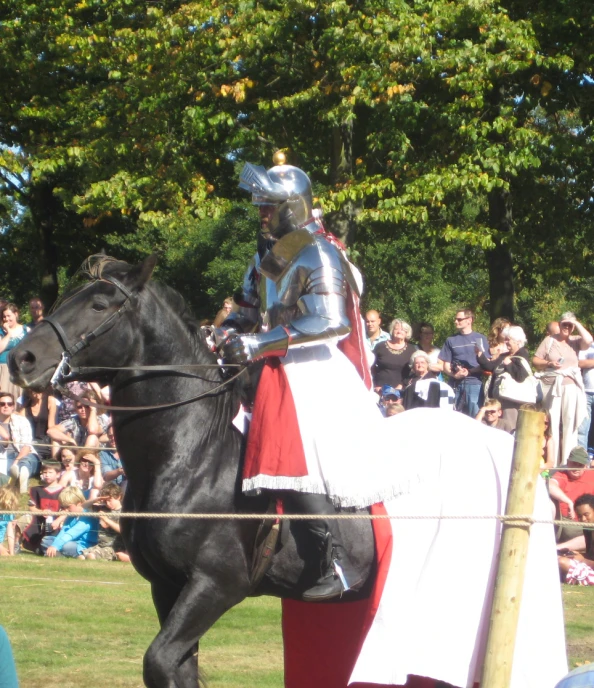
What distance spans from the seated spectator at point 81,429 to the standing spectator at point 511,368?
3973mm

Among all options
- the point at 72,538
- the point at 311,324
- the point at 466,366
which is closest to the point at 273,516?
the point at 311,324

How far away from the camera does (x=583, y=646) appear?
6988 mm

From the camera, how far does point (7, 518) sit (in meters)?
10.0

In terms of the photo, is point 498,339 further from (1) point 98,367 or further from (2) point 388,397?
(1) point 98,367

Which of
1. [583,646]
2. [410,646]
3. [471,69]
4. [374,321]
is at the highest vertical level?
[471,69]

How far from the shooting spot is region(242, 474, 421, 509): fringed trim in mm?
4535

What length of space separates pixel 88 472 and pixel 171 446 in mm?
6272

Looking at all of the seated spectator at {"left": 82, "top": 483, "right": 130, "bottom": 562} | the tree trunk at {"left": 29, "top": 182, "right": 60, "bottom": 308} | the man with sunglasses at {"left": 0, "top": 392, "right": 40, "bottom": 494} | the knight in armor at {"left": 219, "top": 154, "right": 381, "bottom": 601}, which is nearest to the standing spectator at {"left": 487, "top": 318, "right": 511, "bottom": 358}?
the seated spectator at {"left": 82, "top": 483, "right": 130, "bottom": 562}

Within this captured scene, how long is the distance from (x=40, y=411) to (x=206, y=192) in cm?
528

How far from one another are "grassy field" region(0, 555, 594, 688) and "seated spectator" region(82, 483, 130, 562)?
553 millimetres

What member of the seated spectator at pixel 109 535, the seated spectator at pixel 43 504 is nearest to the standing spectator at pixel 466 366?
the seated spectator at pixel 109 535

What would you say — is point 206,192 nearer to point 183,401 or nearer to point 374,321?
point 374,321

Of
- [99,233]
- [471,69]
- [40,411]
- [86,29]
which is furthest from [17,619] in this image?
[99,233]

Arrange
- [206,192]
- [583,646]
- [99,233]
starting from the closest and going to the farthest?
[583,646] < [206,192] < [99,233]
